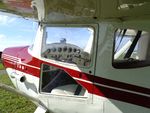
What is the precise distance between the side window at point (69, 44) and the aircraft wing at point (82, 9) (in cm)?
16

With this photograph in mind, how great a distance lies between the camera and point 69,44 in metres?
5.54

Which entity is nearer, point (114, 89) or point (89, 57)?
point (114, 89)

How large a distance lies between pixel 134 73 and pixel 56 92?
1.41 m

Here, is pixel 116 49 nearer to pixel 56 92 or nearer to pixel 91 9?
pixel 91 9

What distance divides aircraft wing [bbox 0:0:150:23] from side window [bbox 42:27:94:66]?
156mm

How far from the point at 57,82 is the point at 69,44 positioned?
62 centimetres

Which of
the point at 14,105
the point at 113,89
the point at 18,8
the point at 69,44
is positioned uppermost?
the point at 18,8

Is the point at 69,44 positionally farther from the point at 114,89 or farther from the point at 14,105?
the point at 14,105

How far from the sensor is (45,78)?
578 cm

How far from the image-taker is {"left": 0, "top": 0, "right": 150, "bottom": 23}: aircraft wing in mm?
4480

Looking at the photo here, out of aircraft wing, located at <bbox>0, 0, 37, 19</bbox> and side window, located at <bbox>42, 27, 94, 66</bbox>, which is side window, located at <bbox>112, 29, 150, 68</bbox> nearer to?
side window, located at <bbox>42, 27, 94, 66</bbox>

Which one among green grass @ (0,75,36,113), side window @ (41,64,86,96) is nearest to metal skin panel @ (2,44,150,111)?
side window @ (41,64,86,96)

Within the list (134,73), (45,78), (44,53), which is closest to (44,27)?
(44,53)

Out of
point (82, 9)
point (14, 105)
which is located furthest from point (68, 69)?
point (14, 105)
